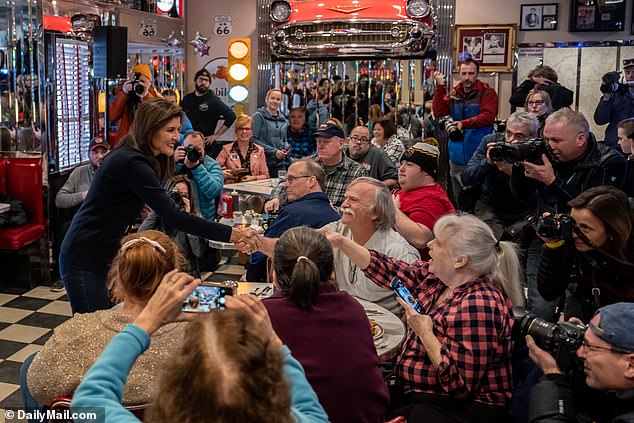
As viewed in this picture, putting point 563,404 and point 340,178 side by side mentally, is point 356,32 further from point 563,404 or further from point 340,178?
point 563,404

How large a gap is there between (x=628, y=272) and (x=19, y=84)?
Result: 4.92m

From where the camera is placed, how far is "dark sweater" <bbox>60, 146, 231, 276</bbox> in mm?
3371

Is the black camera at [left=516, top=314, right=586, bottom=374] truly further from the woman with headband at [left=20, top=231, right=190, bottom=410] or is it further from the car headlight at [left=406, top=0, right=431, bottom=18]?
the car headlight at [left=406, top=0, right=431, bottom=18]

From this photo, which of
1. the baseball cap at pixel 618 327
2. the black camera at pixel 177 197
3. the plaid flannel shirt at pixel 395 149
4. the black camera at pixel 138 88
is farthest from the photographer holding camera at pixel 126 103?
the baseball cap at pixel 618 327

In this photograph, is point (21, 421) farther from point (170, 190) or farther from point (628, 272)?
point (628, 272)

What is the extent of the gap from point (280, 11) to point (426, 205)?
4.42 metres

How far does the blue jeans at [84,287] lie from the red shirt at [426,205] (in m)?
1.74

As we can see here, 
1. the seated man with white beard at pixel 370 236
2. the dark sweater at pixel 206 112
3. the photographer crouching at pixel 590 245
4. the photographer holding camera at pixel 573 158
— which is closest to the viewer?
the photographer crouching at pixel 590 245

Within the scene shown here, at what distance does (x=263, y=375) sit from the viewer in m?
1.23

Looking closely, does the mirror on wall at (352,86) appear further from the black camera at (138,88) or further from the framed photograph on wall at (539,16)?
the black camera at (138,88)

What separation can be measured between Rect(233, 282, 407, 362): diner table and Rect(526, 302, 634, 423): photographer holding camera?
62 cm

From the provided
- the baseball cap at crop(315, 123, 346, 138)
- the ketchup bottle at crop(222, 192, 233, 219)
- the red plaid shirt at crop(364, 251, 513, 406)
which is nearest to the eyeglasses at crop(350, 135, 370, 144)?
the baseball cap at crop(315, 123, 346, 138)

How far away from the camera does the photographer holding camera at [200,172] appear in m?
5.77

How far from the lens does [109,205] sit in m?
3.42
